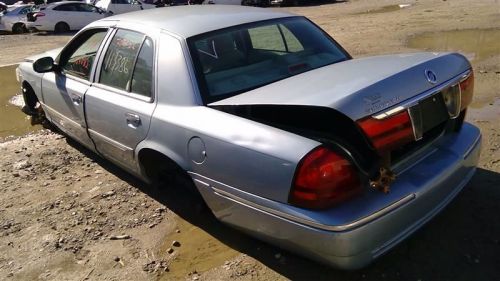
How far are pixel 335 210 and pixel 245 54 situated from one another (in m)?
1.51

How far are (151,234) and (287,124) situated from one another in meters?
1.48

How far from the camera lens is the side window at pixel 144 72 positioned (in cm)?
328

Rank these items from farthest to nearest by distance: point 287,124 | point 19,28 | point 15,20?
1. point 19,28
2. point 15,20
3. point 287,124

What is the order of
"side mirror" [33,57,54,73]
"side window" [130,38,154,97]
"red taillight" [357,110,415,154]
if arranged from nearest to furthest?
"red taillight" [357,110,415,154] → "side window" [130,38,154,97] → "side mirror" [33,57,54,73]

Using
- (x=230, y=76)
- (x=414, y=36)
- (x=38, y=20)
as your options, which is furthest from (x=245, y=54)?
(x=38, y=20)

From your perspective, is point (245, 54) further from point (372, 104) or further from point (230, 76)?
point (372, 104)

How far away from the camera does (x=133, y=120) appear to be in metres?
3.35

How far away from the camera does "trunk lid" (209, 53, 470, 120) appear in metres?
2.27

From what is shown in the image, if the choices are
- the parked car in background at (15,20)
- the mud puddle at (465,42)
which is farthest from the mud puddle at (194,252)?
the parked car in background at (15,20)

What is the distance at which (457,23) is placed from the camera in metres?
11.9

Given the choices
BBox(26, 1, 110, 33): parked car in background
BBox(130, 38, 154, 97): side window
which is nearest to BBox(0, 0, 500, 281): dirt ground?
BBox(130, 38, 154, 97): side window

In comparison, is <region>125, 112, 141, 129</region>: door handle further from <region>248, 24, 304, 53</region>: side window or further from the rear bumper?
<region>248, 24, 304, 53</region>: side window

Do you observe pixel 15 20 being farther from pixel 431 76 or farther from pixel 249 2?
pixel 431 76

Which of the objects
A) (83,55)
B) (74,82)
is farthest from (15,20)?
(74,82)
